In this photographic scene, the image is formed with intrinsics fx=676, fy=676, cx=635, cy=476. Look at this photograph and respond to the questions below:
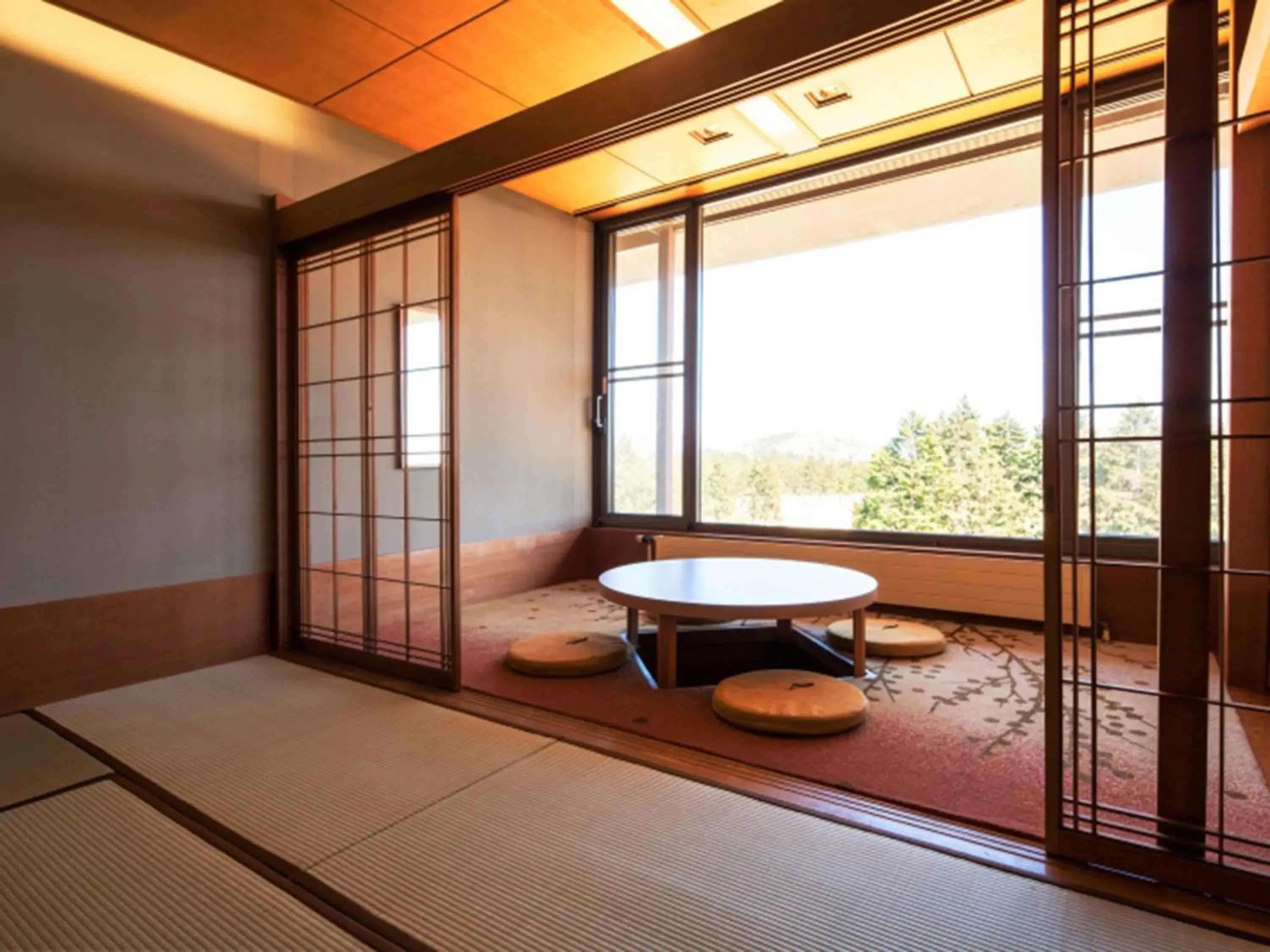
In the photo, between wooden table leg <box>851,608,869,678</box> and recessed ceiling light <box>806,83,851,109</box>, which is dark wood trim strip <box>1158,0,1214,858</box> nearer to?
wooden table leg <box>851,608,869,678</box>

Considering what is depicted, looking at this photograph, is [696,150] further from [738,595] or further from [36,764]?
[36,764]

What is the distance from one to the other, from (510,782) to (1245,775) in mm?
2490

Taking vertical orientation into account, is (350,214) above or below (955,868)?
above

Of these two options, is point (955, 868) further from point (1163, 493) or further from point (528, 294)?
point (528, 294)

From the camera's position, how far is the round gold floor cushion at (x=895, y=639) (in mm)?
3721

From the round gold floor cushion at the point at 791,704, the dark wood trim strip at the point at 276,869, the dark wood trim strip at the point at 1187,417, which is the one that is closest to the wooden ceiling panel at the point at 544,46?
the dark wood trim strip at the point at 1187,417

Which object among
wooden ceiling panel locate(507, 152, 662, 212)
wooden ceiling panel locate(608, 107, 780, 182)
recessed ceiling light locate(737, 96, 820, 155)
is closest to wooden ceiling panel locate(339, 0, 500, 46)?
wooden ceiling panel locate(608, 107, 780, 182)

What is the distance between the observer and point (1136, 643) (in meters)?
3.94

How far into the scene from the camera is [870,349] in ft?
16.6

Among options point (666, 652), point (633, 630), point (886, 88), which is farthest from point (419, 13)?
point (633, 630)

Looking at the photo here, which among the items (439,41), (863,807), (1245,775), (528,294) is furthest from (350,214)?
(1245,775)

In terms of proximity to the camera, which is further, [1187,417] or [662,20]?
[662,20]

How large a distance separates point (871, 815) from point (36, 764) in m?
2.87

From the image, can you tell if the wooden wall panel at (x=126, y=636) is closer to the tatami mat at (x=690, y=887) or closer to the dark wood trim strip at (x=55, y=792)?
the dark wood trim strip at (x=55, y=792)
